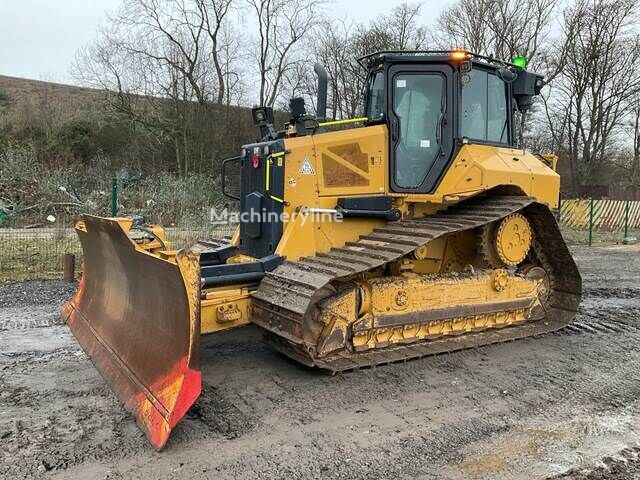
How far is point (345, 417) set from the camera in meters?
3.90

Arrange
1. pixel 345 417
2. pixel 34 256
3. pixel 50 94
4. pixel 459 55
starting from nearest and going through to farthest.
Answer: pixel 345 417, pixel 459 55, pixel 34 256, pixel 50 94

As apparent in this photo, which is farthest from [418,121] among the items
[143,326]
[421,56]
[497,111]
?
[143,326]

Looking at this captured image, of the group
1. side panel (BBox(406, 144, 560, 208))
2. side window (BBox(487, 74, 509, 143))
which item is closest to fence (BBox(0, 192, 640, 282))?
side panel (BBox(406, 144, 560, 208))

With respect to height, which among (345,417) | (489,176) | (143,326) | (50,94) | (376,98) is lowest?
(345,417)

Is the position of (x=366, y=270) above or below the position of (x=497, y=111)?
below

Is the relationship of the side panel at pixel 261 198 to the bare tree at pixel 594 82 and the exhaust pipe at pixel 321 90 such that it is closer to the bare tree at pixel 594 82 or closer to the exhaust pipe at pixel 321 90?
the exhaust pipe at pixel 321 90

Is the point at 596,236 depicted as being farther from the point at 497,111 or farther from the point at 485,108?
the point at 485,108

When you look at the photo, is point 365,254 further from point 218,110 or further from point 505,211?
point 218,110

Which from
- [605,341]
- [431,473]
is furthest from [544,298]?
[431,473]

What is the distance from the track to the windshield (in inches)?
44.3

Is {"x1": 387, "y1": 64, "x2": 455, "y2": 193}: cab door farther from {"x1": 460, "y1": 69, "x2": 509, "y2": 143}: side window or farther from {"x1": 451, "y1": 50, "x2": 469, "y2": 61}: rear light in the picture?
{"x1": 460, "y1": 69, "x2": 509, "y2": 143}: side window

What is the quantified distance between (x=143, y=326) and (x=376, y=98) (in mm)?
3224

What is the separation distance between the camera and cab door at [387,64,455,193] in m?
5.57

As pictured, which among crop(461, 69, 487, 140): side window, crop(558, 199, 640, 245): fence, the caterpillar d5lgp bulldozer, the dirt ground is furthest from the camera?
crop(558, 199, 640, 245): fence
